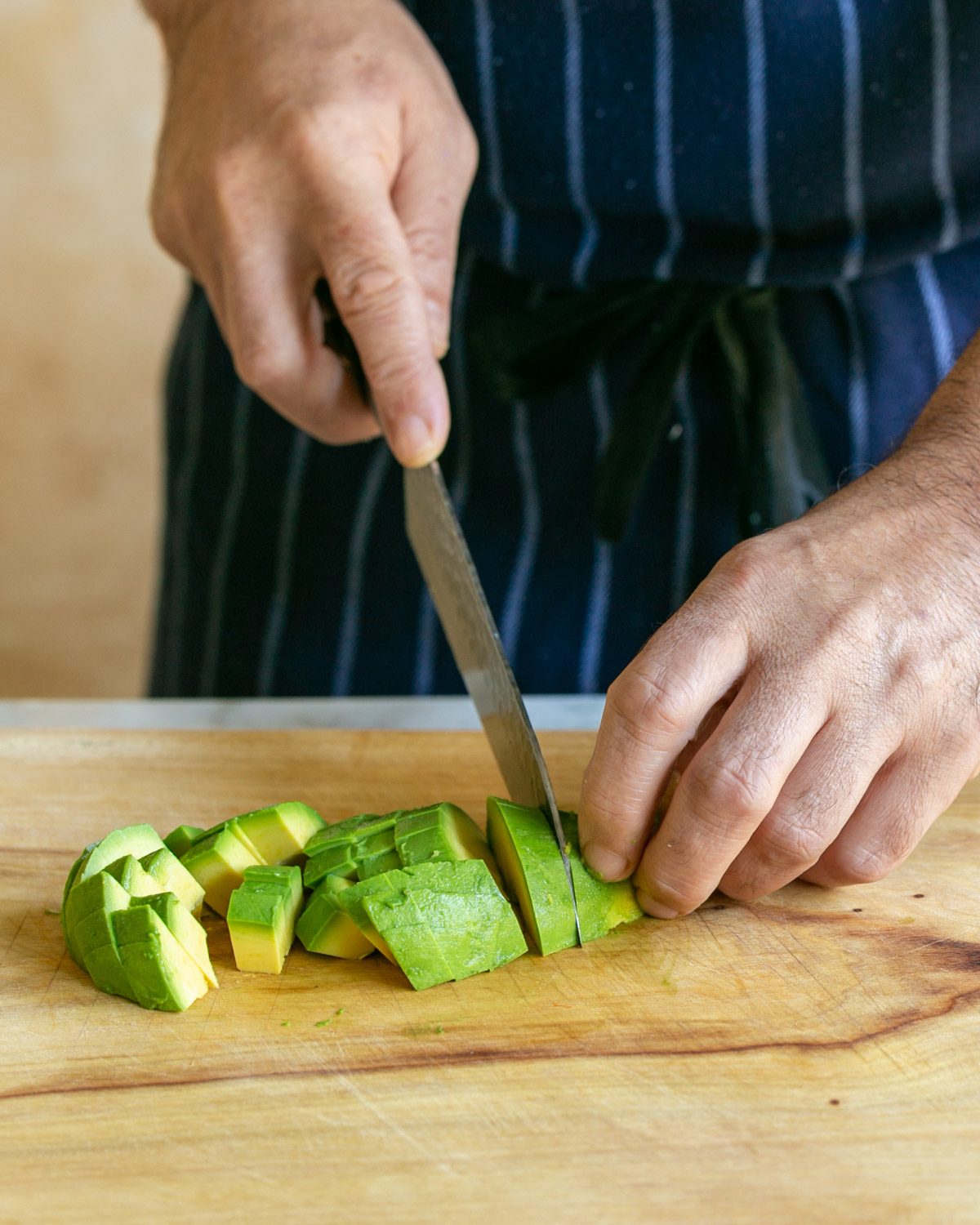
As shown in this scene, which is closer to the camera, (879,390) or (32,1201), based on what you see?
(32,1201)

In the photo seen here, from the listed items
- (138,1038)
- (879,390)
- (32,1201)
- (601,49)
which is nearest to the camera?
(32,1201)

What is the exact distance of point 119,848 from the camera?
1277 millimetres

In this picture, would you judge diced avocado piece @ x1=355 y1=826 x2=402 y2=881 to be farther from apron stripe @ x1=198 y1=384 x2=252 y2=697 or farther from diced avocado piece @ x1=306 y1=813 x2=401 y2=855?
apron stripe @ x1=198 y1=384 x2=252 y2=697

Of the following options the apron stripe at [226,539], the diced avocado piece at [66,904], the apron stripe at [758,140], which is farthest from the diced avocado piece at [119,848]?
the apron stripe at [758,140]

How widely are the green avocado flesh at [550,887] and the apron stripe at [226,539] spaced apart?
103 centimetres

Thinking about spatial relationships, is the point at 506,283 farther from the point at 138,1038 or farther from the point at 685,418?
the point at 138,1038

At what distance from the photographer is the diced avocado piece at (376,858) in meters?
1.29

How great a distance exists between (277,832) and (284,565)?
87cm

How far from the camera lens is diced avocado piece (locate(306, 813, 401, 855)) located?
1323 mm

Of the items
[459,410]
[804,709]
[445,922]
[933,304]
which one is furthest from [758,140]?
[445,922]

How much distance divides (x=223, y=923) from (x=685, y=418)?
1053 millimetres

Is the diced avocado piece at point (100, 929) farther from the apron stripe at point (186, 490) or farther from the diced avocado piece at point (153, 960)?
the apron stripe at point (186, 490)

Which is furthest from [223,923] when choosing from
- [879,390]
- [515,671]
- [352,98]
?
[879,390]

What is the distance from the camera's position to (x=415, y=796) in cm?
157
